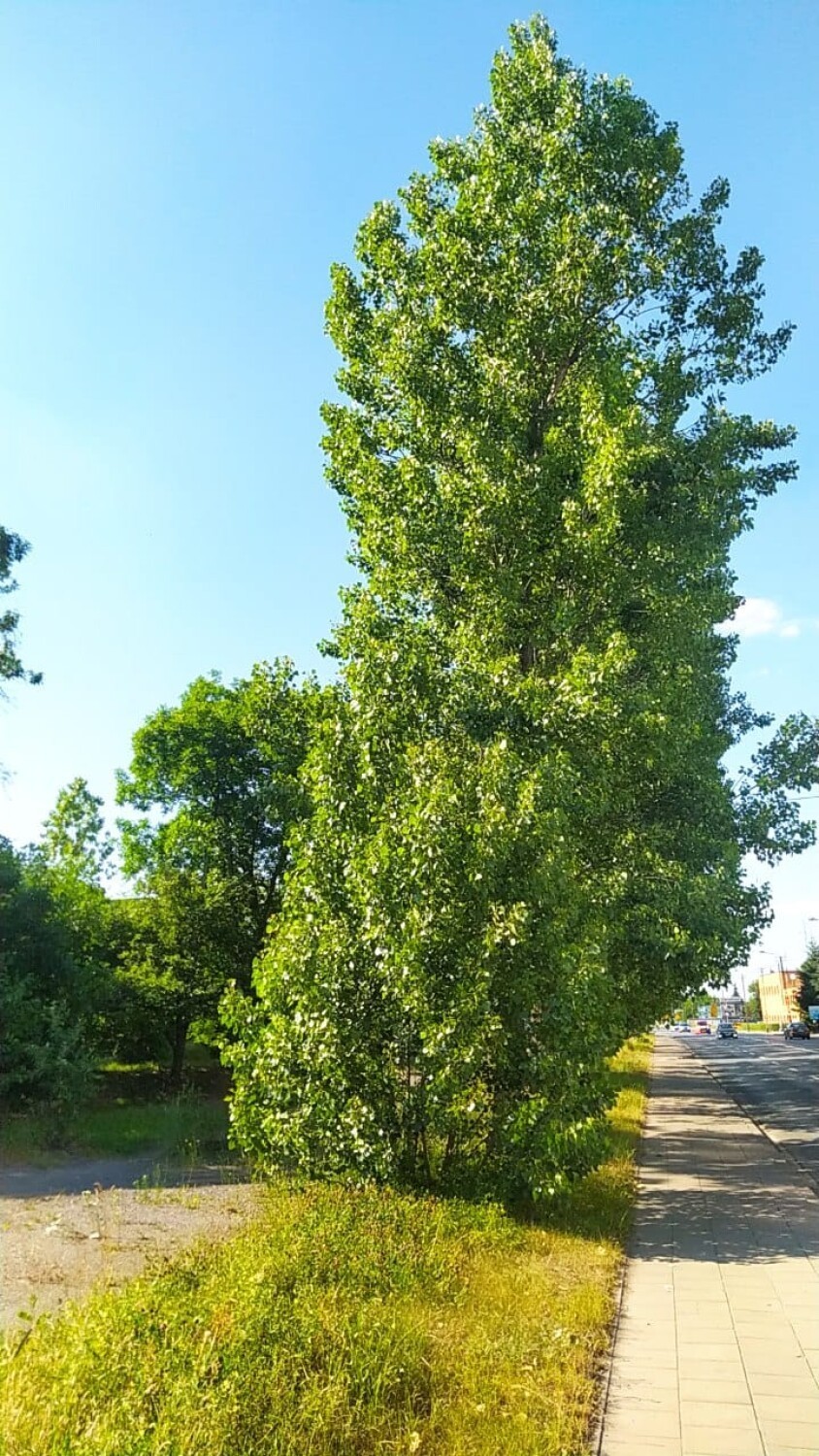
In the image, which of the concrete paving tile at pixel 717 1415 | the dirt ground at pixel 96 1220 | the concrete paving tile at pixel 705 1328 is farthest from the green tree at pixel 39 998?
the concrete paving tile at pixel 717 1415

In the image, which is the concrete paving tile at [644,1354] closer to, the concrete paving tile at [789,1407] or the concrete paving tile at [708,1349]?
the concrete paving tile at [708,1349]

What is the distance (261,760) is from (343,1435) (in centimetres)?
2501

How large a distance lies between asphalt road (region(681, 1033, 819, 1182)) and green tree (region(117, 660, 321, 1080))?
13266 millimetres

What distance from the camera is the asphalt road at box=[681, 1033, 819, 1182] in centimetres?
1761

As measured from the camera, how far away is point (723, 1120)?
832 inches

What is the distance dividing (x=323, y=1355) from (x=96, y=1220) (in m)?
6.73

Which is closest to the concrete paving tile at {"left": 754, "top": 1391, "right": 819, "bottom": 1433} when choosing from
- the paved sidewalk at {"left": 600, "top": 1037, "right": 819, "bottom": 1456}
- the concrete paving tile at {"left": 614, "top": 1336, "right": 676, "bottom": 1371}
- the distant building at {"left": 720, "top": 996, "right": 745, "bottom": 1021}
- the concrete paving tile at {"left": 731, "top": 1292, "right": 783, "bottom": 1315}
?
the paved sidewalk at {"left": 600, "top": 1037, "right": 819, "bottom": 1456}

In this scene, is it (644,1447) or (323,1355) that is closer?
(644,1447)

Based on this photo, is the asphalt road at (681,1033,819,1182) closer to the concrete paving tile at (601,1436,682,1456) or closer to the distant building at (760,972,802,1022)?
the concrete paving tile at (601,1436,682,1456)

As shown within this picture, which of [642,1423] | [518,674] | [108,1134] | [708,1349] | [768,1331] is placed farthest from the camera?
[108,1134]

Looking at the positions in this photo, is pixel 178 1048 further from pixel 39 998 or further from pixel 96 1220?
pixel 96 1220

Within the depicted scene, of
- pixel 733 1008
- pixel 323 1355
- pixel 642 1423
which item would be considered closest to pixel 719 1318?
pixel 642 1423

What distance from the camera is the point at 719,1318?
7156 mm

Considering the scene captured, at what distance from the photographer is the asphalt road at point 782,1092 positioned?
17609 mm
